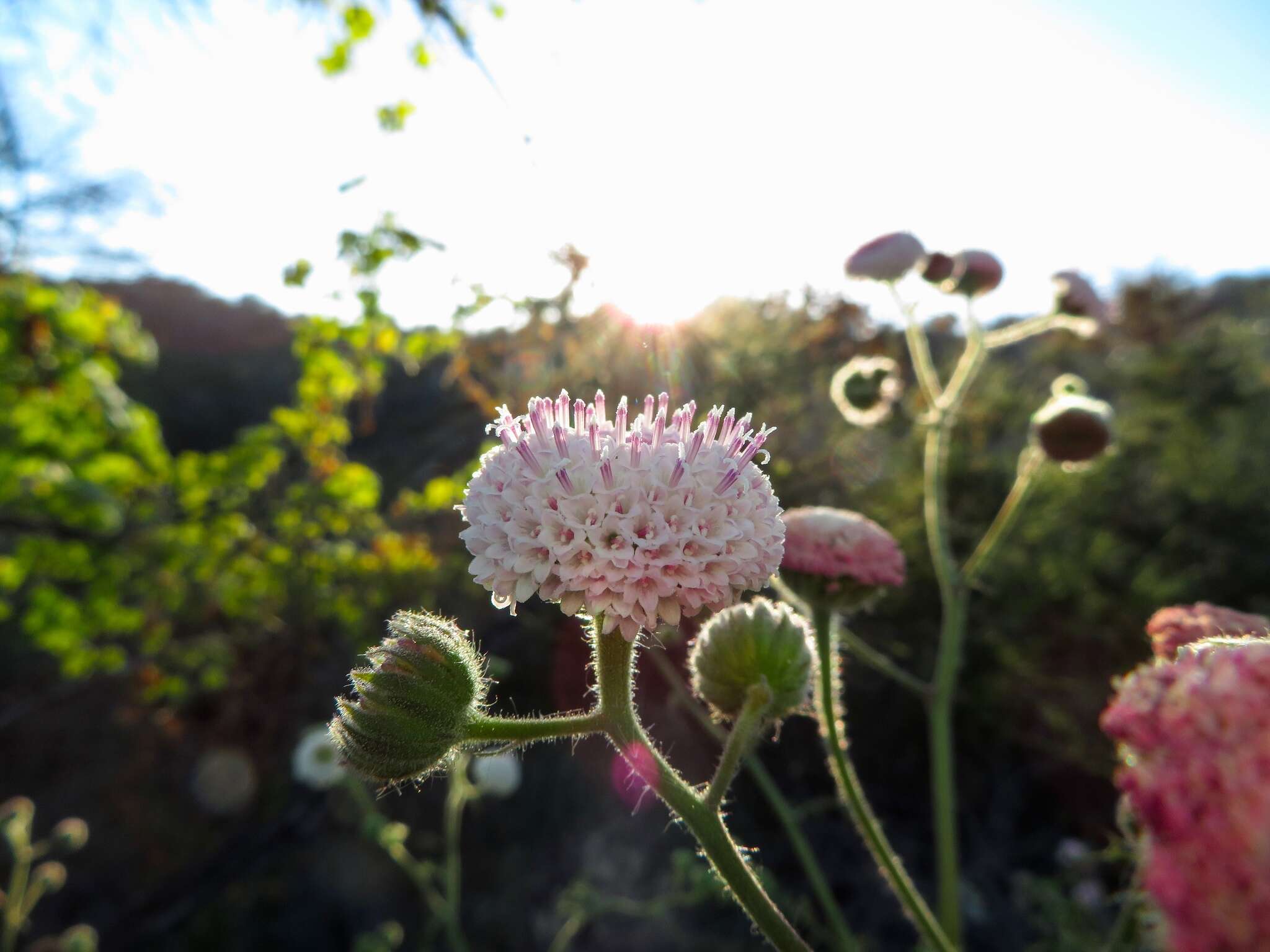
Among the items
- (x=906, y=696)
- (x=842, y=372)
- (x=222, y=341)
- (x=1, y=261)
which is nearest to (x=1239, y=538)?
(x=906, y=696)

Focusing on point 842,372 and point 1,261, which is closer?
point 842,372

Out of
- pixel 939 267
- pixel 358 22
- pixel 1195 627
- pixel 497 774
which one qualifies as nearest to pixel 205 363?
pixel 358 22

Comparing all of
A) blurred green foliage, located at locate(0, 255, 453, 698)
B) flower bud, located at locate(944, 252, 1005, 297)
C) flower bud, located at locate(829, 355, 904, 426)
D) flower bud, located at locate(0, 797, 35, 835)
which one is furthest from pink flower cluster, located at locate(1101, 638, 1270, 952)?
flower bud, located at locate(0, 797, 35, 835)

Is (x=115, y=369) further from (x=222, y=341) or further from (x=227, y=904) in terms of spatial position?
(x=222, y=341)

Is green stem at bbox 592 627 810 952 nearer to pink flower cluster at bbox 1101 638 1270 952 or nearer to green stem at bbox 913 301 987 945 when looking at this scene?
pink flower cluster at bbox 1101 638 1270 952

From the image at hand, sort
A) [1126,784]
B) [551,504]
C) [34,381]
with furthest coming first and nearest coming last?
[34,381], [551,504], [1126,784]

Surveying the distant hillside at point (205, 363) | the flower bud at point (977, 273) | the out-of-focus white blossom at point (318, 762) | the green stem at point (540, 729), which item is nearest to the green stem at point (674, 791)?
the green stem at point (540, 729)
